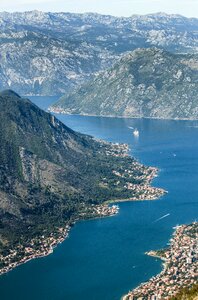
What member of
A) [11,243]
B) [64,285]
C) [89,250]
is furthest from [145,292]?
[11,243]

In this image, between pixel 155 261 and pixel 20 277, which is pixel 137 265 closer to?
pixel 155 261

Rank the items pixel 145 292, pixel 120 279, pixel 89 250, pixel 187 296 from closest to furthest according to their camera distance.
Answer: pixel 187 296 → pixel 145 292 → pixel 120 279 → pixel 89 250

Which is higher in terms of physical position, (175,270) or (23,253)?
(175,270)

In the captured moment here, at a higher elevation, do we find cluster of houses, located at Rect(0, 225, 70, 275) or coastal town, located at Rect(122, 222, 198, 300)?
coastal town, located at Rect(122, 222, 198, 300)

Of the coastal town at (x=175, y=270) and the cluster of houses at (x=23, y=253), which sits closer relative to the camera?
the coastal town at (x=175, y=270)

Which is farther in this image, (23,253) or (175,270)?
(23,253)

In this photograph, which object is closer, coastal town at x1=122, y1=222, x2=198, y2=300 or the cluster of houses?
coastal town at x1=122, y1=222, x2=198, y2=300

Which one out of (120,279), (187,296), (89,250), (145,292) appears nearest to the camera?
(187,296)

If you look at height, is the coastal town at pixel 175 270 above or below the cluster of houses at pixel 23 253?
above
